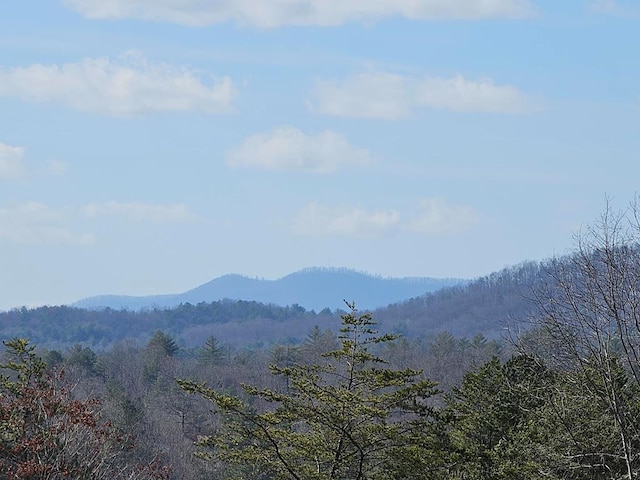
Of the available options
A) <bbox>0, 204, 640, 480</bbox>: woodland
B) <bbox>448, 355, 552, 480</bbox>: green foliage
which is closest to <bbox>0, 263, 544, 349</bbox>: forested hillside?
<bbox>448, 355, 552, 480</bbox>: green foliage

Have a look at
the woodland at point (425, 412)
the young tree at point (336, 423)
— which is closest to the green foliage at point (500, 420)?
the woodland at point (425, 412)

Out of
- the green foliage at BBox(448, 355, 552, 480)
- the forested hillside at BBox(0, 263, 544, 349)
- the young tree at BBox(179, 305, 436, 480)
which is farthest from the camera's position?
the forested hillside at BBox(0, 263, 544, 349)

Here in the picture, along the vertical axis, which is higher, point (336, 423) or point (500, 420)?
point (336, 423)

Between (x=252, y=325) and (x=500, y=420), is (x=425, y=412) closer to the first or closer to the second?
(x=500, y=420)

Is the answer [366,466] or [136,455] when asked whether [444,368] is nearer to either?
[136,455]

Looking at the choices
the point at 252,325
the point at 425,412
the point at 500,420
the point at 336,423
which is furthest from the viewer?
the point at 252,325

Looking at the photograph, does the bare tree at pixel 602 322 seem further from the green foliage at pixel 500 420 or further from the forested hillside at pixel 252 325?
the forested hillside at pixel 252 325

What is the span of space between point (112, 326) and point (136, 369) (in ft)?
397

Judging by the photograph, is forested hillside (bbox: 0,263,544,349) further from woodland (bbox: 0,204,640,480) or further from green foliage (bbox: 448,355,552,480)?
woodland (bbox: 0,204,640,480)

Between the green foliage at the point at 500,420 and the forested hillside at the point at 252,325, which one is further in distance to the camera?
the forested hillside at the point at 252,325

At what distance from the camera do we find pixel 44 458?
45.2ft

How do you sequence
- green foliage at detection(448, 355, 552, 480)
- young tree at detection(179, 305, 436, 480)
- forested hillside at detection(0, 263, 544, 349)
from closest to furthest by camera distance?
young tree at detection(179, 305, 436, 480) → green foliage at detection(448, 355, 552, 480) → forested hillside at detection(0, 263, 544, 349)

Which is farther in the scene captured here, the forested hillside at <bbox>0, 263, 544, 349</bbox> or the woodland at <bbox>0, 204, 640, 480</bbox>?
the forested hillside at <bbox>0, 263, 544, 349</bbox>

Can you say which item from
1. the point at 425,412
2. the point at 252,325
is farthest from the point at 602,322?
the point at 252,325
